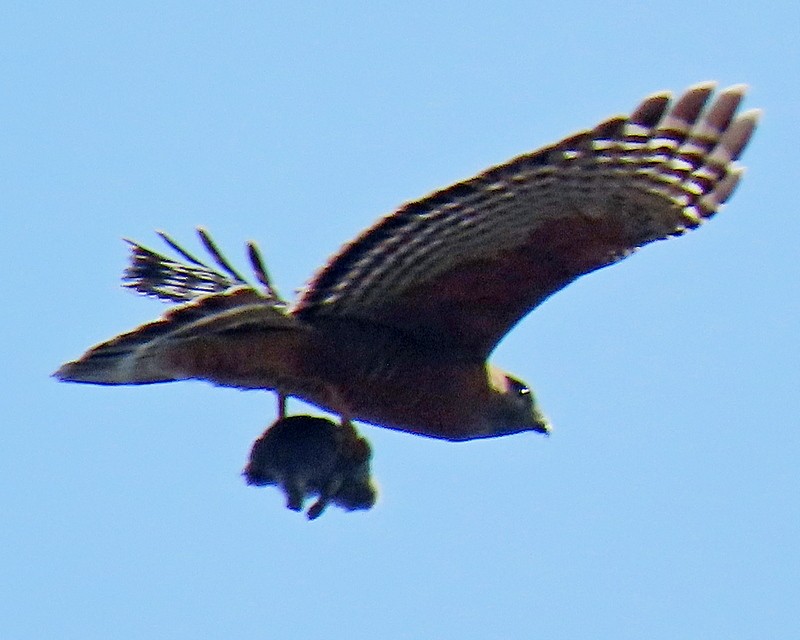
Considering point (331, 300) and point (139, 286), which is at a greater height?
point (139, 286)

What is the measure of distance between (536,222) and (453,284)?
0.49 metres

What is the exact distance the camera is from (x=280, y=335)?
7.16 metres

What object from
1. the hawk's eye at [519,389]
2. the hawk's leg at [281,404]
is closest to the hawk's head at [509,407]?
the hawk's eye at [519,389]

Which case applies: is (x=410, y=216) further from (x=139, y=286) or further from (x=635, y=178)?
(x=139, y=286)

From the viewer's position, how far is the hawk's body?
6.72 metres

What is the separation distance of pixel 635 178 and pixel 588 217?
0.81ft

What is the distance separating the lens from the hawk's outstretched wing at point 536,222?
6.72 m

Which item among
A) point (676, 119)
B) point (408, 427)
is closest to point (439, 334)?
point (408, 427)

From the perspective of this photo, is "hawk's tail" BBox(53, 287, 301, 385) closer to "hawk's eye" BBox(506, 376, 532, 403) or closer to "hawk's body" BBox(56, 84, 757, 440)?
"hawk's body" BBox(56, 84, 757, 440)

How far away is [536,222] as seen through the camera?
689cm

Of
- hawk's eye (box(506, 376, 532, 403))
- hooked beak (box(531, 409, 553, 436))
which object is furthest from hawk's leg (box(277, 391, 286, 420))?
hooked beak (box(531, 409, 553, 436))

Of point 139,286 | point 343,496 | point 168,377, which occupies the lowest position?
point 343,496

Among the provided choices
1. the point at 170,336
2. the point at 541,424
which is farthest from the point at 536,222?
the point at 170,336

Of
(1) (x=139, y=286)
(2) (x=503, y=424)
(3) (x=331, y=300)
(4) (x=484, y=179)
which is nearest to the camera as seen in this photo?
(4) (x=484, y=179)
